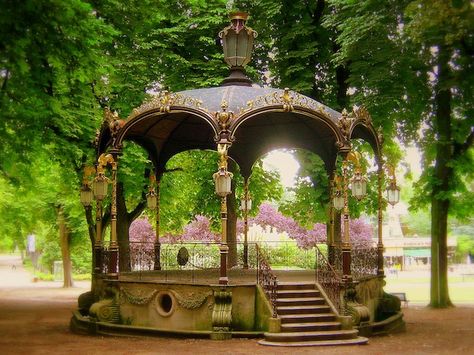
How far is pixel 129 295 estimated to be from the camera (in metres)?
18.0

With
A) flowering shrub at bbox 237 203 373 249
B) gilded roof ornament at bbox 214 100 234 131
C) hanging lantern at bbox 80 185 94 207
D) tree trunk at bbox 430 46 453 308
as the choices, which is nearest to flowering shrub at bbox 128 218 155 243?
flowering shrub at bbox 237 203 373 249

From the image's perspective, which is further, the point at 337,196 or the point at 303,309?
the point at 337,196

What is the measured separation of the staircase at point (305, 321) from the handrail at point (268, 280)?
0.33 m

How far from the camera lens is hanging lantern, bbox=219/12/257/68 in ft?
65.9

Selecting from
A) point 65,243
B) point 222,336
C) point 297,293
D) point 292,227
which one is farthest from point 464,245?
point 222,336

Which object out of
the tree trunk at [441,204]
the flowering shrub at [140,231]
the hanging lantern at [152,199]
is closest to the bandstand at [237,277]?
the hanging lantern at [152,199]

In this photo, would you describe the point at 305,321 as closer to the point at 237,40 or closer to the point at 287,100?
the point at 287,100

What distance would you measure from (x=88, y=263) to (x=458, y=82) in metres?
51.7

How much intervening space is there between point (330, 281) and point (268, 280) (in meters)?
1.97

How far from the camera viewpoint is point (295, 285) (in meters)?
17.5

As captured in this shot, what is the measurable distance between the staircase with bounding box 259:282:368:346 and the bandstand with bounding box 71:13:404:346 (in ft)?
0.08

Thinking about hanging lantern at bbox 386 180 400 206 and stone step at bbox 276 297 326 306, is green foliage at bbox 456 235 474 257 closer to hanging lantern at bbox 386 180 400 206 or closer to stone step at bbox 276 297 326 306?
hanging lantern at bbox 386 180 400 206

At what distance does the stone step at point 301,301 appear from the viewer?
1684 cm

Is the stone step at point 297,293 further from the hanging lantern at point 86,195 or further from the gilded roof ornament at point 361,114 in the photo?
the hanging lantern at point 86,195
